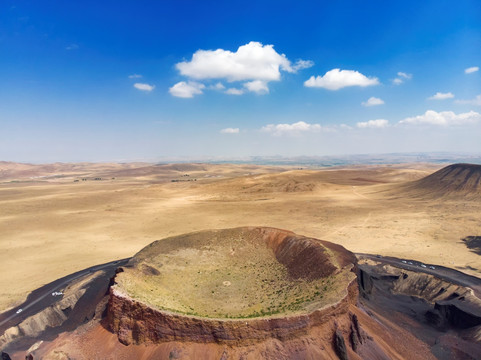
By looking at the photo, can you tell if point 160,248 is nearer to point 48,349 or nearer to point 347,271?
point 48,349

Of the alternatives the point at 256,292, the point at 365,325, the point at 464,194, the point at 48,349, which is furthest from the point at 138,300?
the point at 464,194

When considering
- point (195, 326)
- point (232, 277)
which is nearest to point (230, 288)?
point (232, 277)

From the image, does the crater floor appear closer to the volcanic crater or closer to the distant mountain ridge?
the volcanic crater

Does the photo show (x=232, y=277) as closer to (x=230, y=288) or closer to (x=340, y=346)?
(x=230, y=288)

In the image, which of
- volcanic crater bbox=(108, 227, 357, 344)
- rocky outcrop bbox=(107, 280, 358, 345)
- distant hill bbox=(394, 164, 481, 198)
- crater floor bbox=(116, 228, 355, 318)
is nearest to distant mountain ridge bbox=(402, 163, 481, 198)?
distant hill bbox=(394, 164, 481, 198)

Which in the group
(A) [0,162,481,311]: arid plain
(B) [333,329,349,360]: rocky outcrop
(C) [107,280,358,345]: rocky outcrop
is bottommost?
(A) [0,162,481,311]: arid plain

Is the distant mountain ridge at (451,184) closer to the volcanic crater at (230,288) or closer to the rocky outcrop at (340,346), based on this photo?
the volcanic crater at (230,288)
